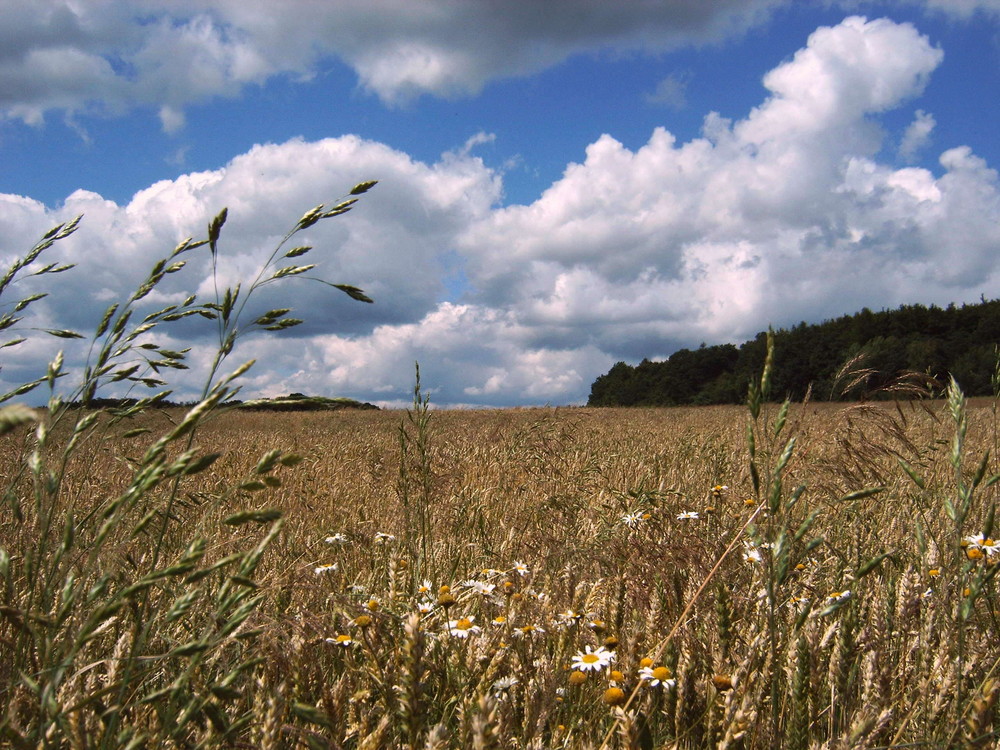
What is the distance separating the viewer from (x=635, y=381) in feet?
221

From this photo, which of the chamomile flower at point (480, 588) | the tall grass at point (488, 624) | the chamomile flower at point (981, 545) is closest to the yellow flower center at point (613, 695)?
the tall grass at point (488, 624)

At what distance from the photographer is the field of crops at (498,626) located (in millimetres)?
1167

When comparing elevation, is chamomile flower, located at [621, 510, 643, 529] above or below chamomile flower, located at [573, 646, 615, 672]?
above

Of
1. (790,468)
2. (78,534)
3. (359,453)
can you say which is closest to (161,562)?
(78,534)

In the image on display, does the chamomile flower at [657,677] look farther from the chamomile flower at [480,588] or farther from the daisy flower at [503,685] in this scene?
the chamomile flower at [480,588]

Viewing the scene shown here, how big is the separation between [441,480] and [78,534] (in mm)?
2072

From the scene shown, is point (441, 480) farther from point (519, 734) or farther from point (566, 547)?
point (519, 734)

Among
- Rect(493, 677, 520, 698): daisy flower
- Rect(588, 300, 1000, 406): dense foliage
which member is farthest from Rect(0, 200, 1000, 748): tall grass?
Rect(588, 300, 1000, 406): dense foliage

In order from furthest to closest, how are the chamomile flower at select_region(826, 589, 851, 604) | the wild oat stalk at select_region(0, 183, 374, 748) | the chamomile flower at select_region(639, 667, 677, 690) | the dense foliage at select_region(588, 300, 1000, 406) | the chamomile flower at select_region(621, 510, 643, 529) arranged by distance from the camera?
the dense foliage at select_region(588, 300, 1000, 406) < the chamomile flower at select_region(621, 510, 643, 529) < the chamomile flower at select_region(826, 589, 851, 604) < the chamomile flower at select_region(639, 667, 677, 690) < the wild oat stalk at select_region(0, 183, 374, 748)

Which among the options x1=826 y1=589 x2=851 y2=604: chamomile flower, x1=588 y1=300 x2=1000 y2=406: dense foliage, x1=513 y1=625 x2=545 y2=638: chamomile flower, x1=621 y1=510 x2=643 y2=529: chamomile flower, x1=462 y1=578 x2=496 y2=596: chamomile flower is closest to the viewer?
x1=513 y1=625 x2=545 y2=638: chamomile flower

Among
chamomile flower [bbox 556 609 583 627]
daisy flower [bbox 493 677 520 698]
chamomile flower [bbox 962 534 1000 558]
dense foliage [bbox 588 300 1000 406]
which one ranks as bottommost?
daisy flower [bbox 493 677 520 698]

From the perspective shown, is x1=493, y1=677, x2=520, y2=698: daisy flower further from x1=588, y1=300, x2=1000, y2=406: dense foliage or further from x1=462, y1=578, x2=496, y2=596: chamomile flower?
x1=588, y1=300, x2=1000, y2=406: dense foliage

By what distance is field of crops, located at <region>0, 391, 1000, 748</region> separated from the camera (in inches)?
45.9

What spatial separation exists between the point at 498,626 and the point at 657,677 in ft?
1.63
